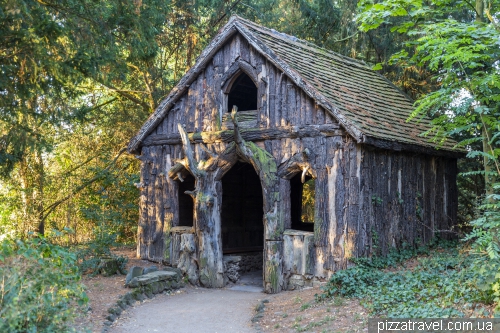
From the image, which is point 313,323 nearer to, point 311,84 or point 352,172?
point 352,172

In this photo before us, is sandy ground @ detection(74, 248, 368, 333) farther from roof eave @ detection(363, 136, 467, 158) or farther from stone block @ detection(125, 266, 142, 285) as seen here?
roof eave @ detection(363, 136, 467, 158)

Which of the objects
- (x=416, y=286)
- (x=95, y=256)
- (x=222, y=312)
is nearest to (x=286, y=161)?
(x=222, y=312)

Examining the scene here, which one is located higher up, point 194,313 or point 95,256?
point 95,256

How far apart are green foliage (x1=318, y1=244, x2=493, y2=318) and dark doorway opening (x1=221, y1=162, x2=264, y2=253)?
568cm

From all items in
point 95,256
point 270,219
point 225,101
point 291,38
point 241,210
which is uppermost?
point 291,38

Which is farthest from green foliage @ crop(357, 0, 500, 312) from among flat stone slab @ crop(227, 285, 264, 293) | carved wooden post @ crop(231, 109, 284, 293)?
flat stone slab @ crop(227, 285, 264, 293)

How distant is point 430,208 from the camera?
14852 millimetres

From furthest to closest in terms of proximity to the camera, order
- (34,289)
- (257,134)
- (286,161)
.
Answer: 1. (257,134)
2. (286,161)
3. (34,289)

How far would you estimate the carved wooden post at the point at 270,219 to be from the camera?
1266cm

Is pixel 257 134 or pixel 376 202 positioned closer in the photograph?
pixel 376 202

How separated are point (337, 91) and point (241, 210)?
5839 millimetres

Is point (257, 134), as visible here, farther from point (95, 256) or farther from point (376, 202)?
point (95, 256)

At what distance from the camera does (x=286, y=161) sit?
12938 millimetres

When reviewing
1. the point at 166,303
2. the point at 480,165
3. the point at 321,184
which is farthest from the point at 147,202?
the point at 480,165
